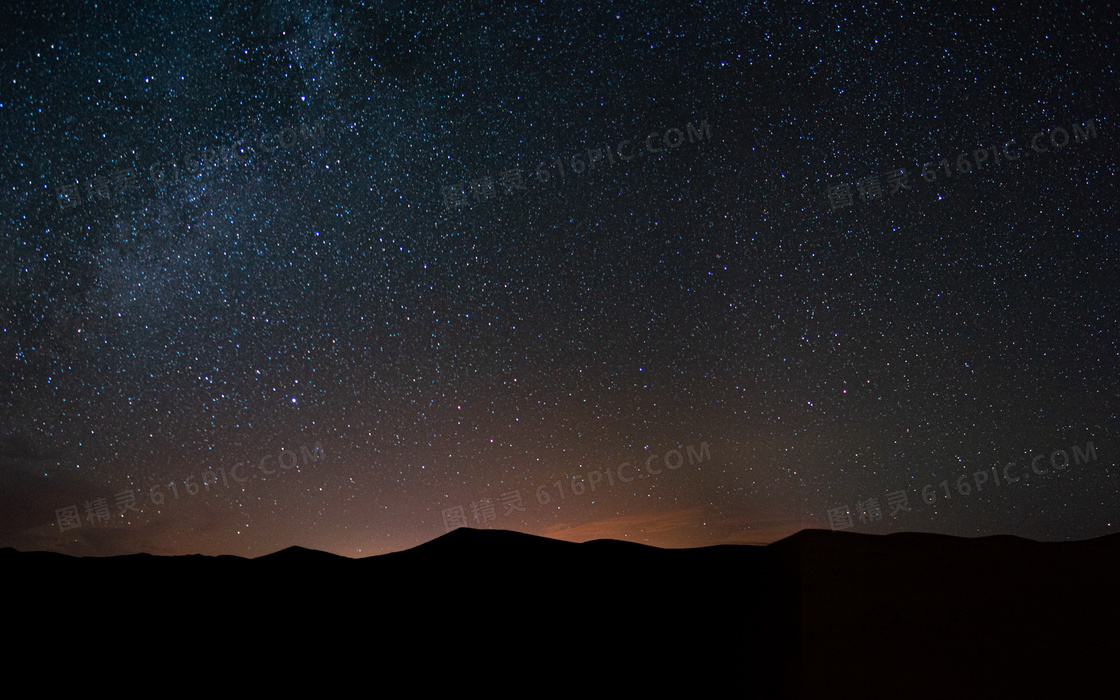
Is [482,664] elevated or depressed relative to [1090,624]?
elevated

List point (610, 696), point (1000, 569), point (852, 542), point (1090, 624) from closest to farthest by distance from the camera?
point (610, 696) → point (1090, 624) → point (1000, 569) → point (852, 542)

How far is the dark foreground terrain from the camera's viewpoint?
6.96 meters

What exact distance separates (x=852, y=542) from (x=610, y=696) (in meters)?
5.75

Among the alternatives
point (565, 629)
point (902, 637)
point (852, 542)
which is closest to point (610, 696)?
point (565, 629)

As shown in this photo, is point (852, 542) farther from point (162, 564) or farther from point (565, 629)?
point (162, 564)

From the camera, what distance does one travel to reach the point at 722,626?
8.32 meters

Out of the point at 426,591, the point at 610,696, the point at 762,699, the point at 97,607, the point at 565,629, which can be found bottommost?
the point at 762,699

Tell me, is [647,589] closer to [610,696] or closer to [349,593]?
[610,696]

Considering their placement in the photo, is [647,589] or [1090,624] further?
[647,589]

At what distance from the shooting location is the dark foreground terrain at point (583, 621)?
696cm

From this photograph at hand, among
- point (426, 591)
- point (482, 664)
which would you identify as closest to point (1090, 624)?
point (482, 664)

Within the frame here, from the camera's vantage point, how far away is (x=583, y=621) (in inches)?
326

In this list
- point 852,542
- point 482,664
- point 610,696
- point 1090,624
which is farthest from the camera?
point 852,542

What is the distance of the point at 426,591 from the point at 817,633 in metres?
5.29
